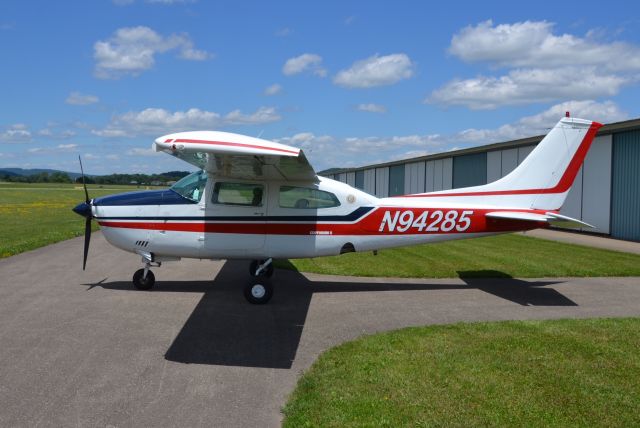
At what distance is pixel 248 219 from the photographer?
857cm

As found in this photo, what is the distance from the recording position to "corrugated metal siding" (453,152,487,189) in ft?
96.5

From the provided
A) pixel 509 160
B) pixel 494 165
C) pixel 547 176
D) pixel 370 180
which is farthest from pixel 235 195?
pixel 370 180

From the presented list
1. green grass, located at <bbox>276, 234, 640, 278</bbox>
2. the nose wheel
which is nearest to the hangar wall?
green grass, located at <bbox>276, 234, 640, 278</bbox>

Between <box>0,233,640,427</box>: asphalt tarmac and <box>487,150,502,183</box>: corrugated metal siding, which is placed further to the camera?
<box>487,150,502,183</box>: corrugated metal siding

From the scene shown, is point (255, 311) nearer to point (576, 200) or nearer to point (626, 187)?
point (626, 187)

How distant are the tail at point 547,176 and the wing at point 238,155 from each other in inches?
118

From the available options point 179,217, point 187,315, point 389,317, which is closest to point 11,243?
point 179,217

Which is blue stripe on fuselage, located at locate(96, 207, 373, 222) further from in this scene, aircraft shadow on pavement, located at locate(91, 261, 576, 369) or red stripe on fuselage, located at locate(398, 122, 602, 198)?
aircraft shadow on pavement, located at locate(91, 261, 576, 369)

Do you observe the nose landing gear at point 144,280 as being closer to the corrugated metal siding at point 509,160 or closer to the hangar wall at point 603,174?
the hangar wall at point 603,174

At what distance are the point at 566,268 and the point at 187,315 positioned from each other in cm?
885

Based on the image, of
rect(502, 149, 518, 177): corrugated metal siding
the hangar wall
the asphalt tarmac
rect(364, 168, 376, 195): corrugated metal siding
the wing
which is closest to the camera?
the asphalt tarmac

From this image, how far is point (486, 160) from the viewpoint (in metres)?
28.9

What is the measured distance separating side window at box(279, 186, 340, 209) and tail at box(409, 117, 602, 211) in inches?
75.8

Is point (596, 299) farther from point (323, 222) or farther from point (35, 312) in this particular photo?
point (35, 312)
